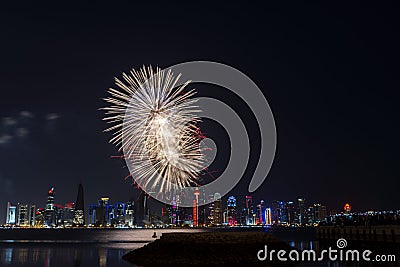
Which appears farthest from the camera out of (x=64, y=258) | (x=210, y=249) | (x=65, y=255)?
(x=65, y=255)

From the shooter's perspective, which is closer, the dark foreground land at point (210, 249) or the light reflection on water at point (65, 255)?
the dark foreground land at point (210, 249)

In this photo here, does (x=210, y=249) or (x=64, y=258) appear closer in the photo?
(x=210, y=249)

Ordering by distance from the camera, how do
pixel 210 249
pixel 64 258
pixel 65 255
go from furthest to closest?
pixel 65 255 → pixel 64 258 → pixel 210 249

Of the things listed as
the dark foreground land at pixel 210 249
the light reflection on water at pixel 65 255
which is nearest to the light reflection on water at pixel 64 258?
the light reflection on water at pixel 65 255

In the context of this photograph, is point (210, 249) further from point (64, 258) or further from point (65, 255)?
point (65, 255)

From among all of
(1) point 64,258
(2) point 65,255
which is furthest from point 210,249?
(2) point 65,255

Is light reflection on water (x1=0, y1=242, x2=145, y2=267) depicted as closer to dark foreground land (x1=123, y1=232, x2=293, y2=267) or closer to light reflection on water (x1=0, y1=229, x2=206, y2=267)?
light reflection on water (x1=0, y1=229, x2=206, y2=267)

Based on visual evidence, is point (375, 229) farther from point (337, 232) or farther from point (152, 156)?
point (152, 156)

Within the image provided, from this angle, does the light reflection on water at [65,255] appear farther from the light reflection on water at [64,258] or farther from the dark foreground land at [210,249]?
the dark foreground land at [210,249]

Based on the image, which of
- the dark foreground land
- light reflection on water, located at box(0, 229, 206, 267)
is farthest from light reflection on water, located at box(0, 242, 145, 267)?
the dark foreground land

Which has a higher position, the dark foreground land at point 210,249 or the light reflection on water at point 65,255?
the dark foreground land at point 210,249
